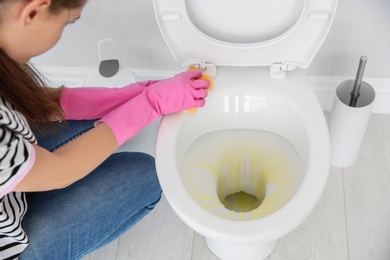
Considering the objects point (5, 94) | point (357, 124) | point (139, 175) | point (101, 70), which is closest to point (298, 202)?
point (139, 175)

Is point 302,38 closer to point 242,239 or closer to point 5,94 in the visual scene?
point 242,239

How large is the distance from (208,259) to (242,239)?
415 millimetres

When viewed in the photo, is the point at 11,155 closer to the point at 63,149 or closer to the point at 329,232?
the point at 63,149

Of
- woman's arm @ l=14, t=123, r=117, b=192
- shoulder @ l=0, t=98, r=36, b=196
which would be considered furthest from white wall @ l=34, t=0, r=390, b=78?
shoulder @ l=0, t=98, r=36, b=196

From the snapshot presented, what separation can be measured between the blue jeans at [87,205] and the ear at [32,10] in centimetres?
42

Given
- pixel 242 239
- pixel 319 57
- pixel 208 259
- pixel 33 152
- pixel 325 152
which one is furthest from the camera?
pixel 319 57

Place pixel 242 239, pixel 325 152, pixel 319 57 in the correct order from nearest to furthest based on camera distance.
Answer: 1. pixel 242 239
2. pixel 325 152
3. pixel 319 57

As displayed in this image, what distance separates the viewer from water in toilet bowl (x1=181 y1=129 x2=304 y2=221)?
3.74 ft

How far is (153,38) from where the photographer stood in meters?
1.46

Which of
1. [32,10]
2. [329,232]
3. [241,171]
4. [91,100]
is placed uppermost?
[32,10]

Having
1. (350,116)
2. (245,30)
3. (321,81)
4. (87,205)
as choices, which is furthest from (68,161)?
(321,81)

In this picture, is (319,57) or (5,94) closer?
(5,94)

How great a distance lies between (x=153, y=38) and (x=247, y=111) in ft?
1.31

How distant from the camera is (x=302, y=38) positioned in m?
1.12
